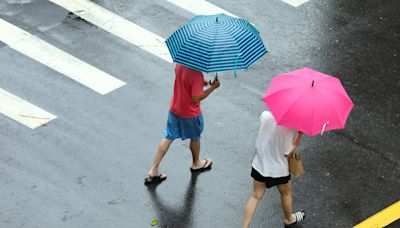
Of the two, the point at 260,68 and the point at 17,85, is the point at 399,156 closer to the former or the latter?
the point at 260,68

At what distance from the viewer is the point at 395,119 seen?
11.0m

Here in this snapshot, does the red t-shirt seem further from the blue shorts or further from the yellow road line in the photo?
the yellow road line

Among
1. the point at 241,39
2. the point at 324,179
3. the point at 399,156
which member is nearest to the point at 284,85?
the point at 241,39

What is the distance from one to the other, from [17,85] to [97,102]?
121 centimetres

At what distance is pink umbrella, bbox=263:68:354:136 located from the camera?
24.7 feet

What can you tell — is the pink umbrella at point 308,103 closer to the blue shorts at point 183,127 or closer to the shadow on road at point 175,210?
the blue shorts at point 183,127

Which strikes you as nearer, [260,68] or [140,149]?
[140,149]

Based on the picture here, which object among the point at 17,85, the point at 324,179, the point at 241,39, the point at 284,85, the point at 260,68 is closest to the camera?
the point at 284,85

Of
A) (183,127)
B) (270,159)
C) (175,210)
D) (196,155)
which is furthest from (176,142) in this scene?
(270,159)

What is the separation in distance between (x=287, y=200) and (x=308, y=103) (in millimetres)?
1557

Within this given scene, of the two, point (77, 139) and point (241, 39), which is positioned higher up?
point (241, 39)

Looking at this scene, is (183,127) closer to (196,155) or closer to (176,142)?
(196,155)

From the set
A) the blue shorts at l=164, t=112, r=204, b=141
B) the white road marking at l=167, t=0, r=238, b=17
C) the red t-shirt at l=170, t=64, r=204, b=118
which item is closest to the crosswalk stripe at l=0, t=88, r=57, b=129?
the blue shorts at l=164, t=112, r=204, b=141

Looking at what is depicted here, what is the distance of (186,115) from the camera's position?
9.06 meters
